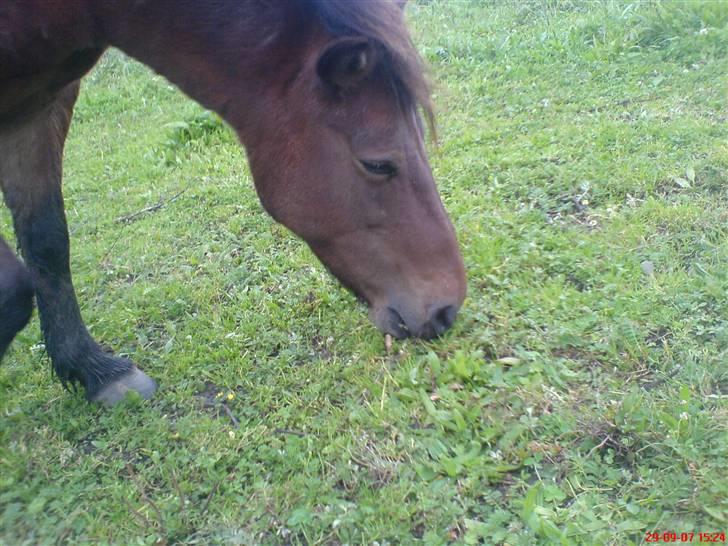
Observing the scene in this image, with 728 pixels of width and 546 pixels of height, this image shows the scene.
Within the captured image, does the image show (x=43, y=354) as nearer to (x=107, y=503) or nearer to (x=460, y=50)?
(x=107, y=503)

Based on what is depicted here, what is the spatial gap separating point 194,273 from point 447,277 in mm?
1918

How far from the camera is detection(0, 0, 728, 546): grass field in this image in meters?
2.20

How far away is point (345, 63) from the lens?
2.22m

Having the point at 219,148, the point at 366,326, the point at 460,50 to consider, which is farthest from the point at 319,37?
the point at 460,50

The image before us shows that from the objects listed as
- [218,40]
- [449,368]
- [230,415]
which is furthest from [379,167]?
[230,415]

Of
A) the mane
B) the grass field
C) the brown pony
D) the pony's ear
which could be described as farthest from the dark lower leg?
the mane

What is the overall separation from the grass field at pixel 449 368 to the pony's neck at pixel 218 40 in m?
0.65

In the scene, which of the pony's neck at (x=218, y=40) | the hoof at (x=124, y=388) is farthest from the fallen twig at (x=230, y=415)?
the pony's neck at (x=218, y=40)

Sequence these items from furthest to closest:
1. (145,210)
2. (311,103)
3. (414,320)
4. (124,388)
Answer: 1. (145,210)
2. (124,388)
3. (414,320)
4. (311,103)

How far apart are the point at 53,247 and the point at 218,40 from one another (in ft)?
4.64

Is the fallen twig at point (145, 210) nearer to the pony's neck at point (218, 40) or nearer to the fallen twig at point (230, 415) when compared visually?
the fallen twig at point (230, 415)

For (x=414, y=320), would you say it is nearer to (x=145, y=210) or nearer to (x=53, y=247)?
(x=53, y=247)

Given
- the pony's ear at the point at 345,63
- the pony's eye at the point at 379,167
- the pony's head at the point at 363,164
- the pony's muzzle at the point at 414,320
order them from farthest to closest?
the pony's muzzle at the point at 414,320, the pony's eye at the point at 379,167, the pony's head at the point at 363,164, the pony's ear at the point at 345,63

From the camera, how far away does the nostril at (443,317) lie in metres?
2.55
